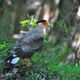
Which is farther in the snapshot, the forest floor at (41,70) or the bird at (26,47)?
the forest floor at (41,70)

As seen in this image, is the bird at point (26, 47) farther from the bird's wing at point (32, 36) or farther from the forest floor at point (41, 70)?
the forest floor at point (41, 70)

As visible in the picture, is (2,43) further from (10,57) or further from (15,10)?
(15,10)

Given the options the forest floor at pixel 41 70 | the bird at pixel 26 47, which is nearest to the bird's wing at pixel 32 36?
the bird at pixel 26 47

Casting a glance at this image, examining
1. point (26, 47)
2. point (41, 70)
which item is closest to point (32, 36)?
point (26, 47)

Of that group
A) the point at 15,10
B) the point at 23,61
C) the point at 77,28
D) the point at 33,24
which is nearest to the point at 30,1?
the point at 15,10

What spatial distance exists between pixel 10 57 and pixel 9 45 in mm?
1660

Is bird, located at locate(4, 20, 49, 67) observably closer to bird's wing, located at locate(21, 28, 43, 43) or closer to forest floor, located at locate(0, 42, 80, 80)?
bird's wing, located at locate(21, 28, 43, 43)

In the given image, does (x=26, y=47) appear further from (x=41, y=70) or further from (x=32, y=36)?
(x=41, y=70)

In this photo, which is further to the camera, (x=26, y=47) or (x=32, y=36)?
(x=32, y=36)

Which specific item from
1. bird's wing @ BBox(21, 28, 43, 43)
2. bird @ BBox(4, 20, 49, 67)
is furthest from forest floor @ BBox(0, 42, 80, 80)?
bird's wing @ BBox(21, 28, 43, 43)

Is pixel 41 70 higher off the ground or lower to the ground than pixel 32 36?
lower

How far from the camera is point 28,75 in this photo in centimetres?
938

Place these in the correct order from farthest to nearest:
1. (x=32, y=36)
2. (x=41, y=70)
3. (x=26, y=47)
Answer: (x=41, y=70)
(x=32, y=36)
(x=26, y=47)

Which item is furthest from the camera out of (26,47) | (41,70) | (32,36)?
(41,70)
